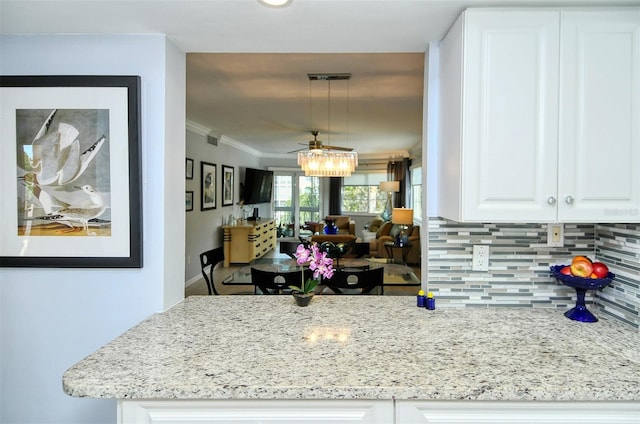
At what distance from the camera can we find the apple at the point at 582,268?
151cm

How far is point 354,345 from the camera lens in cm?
131

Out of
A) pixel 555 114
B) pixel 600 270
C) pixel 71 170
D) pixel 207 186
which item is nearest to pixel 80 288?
pixel 71 170

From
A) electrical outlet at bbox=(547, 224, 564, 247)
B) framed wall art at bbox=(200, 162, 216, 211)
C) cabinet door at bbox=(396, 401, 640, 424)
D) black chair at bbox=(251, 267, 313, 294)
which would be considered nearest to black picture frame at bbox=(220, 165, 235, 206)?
framed wall art at bbox=(200, 162, 216, 211)

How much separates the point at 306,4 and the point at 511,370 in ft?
4.79

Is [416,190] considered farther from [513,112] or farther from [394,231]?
[513,112]

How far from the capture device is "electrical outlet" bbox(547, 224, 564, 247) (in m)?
1.69

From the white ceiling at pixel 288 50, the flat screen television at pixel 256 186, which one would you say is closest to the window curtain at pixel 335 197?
the flat screen television at pixel 256 186

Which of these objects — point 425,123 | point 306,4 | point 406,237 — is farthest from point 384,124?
point 306,4

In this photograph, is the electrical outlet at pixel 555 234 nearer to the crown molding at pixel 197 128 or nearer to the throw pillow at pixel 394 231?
the crown molding at pixel 197 128

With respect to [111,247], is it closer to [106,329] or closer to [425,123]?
[106,329]

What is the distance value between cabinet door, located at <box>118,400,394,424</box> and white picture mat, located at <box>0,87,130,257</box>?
2.51 ft

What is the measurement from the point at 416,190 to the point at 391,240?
1783 millimetres

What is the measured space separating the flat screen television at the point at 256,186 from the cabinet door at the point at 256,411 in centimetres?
706

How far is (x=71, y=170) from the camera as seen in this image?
1.65 meters
